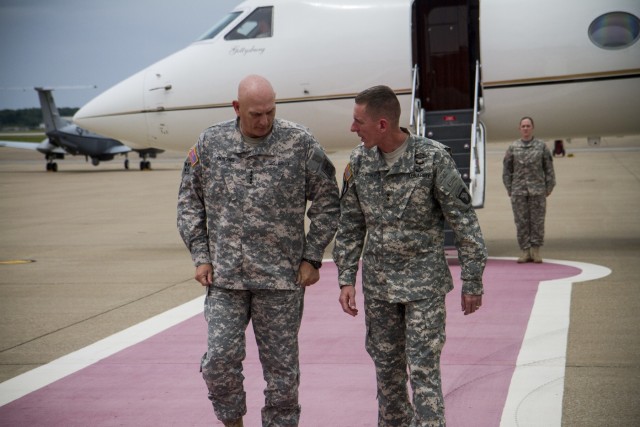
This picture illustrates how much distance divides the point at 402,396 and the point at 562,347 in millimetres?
3093

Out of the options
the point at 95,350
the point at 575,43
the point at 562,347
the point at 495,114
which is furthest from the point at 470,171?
the point at 95,350

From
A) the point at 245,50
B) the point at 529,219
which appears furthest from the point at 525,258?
the point at 245,50

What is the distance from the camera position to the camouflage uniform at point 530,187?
12461 mm

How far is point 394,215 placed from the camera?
16.1 feet

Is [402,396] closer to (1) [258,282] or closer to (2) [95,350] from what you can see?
(1) [258,282]

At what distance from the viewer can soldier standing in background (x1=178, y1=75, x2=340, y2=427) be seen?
5.04 meters

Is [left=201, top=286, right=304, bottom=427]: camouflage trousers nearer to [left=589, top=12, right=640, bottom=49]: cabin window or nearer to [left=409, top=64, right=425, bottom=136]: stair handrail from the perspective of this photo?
[left=409, top=64, right=425, bottom=136]: stair handrail

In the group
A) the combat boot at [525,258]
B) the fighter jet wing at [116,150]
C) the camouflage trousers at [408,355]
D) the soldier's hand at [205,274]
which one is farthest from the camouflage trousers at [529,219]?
the fighter jet wing at [116,150]

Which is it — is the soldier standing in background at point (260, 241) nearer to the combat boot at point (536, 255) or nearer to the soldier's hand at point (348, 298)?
the soldier's hand at point (348, 298)

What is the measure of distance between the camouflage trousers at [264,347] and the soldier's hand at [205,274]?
0.06 metres

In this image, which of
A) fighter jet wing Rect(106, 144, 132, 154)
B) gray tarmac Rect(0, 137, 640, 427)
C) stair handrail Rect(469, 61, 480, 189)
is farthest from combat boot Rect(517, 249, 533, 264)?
Answer: fighter jet wing Rect(106, 144, 132, 154)

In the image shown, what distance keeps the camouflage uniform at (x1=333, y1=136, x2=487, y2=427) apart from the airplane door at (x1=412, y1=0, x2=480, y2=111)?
9.34 m

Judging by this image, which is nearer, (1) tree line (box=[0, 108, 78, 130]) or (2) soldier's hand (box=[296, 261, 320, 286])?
(2) soldier's hand (box=[296, 261, 320, 286])

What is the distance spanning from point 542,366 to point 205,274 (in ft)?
9.98
